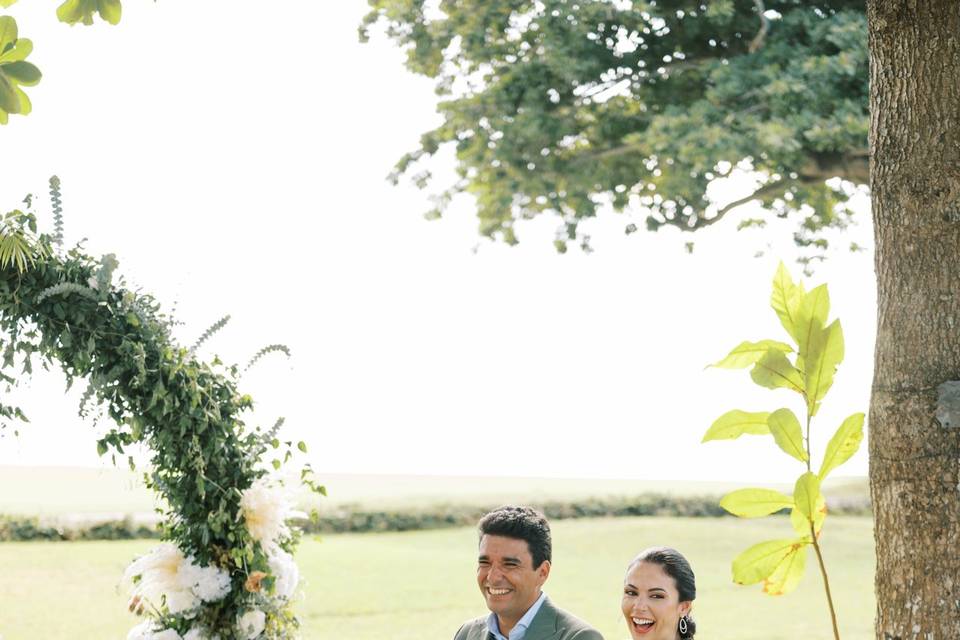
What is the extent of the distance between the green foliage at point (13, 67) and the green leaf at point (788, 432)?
186 centimetres

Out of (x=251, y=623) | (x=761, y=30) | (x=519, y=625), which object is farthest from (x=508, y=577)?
(x=761, y=30)

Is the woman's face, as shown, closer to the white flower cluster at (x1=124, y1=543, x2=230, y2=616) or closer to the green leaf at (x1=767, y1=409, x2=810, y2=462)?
the green leaf at (x1=767, y1=409, x2=810, y2=462)

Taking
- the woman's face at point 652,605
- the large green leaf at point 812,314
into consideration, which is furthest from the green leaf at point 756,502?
the large green leaf at point 812,314

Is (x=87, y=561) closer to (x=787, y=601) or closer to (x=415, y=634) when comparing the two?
(x=415, y=634)

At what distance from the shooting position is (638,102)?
350 inches

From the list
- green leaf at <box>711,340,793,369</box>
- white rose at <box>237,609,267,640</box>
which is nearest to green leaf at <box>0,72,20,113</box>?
green leaf at <box>711,340,793,369</box>

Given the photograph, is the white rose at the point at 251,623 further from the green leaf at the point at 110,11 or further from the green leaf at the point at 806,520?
the green leaf at the point at 110,11

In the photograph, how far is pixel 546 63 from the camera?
7984 mm

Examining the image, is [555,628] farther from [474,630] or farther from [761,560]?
[761,560]

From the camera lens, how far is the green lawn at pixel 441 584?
8406 mm

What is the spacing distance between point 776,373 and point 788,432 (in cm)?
14

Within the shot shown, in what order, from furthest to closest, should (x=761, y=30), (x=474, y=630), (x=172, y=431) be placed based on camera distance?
1. (x=761, y=30)
2. (x=172, y=431)
3. (x=474, y=630)

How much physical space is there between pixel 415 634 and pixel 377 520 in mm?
2978

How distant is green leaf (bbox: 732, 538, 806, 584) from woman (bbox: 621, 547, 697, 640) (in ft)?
0.56
